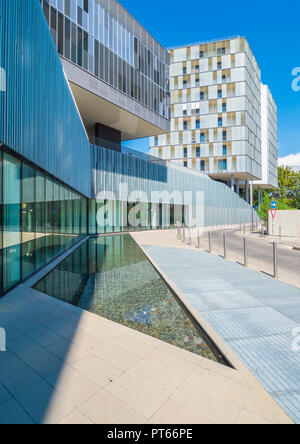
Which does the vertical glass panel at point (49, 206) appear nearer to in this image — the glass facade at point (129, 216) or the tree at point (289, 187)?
the glass facade at point (129, 216)

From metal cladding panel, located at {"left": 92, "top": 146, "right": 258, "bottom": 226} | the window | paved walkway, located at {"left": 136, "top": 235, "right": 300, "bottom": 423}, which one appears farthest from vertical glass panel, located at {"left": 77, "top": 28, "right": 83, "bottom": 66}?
the window

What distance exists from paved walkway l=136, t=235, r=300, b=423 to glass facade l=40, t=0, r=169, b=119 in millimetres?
20389

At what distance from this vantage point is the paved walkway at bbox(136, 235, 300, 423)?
2912 millimetres

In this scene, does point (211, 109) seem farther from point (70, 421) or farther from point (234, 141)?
point (70, 421)

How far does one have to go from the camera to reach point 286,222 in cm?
2427

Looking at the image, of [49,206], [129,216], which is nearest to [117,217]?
[129,216]

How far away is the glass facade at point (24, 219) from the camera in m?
5.74

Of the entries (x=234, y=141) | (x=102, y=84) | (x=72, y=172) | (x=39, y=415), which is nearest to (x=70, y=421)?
(x=39, y=415)

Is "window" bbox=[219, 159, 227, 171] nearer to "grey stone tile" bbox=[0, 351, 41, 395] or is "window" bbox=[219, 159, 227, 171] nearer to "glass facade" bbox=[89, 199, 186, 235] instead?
"glass facade" bbox=[89, 199, 186, 235]

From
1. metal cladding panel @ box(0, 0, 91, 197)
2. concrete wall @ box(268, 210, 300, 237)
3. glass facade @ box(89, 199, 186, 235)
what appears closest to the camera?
metal cladding panel @ box(0, 0, 91, 197)

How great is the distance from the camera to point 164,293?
6.22 m

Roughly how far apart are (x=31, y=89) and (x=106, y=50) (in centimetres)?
1950

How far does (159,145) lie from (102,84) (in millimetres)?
30994

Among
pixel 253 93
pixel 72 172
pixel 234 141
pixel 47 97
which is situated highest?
pixel 253 93
